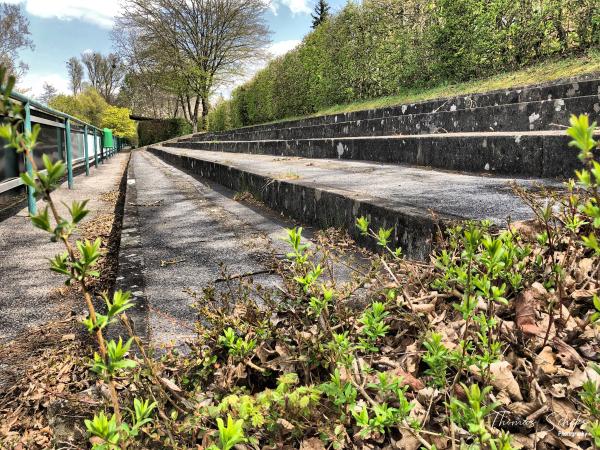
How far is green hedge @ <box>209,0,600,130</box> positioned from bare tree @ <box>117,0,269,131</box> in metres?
18.8

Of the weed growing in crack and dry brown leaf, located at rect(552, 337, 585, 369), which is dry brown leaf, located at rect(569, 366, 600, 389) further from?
the weed growing in crack

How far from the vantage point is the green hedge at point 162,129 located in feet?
129

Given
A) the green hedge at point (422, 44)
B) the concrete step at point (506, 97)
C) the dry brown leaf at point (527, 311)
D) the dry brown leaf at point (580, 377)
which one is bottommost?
the dry brown leaf at point (580, 377)

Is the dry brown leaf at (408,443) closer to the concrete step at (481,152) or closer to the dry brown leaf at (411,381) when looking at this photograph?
the dry brown leaf at (411,381)

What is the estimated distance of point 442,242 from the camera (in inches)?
63.7

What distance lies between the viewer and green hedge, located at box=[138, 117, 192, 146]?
1551 inches

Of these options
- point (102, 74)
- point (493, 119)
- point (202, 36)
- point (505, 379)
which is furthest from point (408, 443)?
point (102, 74)

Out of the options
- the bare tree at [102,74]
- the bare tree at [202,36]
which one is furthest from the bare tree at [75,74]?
the bare tree at [202,36]

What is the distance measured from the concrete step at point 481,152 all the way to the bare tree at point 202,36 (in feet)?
104

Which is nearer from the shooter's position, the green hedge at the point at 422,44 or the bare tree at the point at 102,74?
the green hedge at the point at 422,44

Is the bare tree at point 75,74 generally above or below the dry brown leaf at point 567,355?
above

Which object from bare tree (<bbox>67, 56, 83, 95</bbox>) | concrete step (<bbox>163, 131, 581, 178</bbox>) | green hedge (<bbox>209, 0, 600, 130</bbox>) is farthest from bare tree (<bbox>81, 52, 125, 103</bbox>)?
concrete step (<bbox>163, 131, 581, 178</bbox>)

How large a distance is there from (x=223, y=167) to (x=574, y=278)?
4.95m

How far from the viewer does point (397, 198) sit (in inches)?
98.3
